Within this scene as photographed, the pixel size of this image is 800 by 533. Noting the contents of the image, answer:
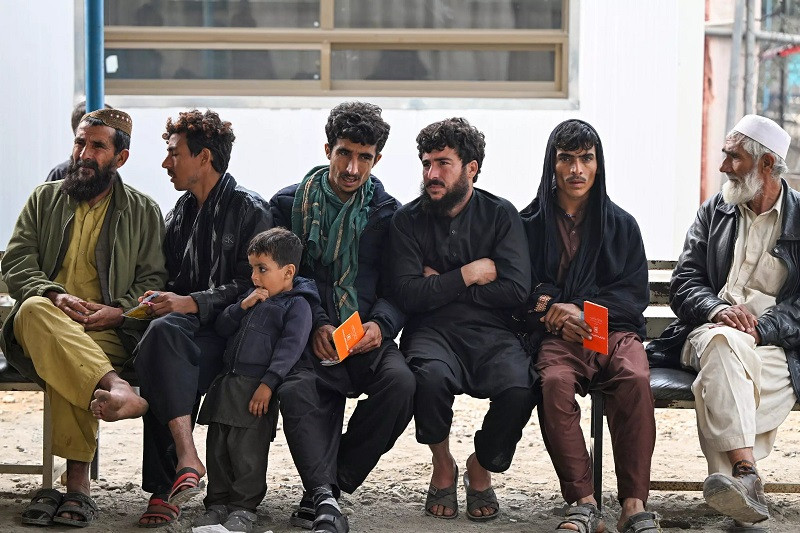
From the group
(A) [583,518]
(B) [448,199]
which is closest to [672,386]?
(A) [583,518]

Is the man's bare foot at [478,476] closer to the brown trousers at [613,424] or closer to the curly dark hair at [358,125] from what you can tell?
the brown trousers at [613,424]

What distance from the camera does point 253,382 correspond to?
5.12 m

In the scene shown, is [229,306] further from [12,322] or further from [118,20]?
[118,20]

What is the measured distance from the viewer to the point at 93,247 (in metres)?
5.58

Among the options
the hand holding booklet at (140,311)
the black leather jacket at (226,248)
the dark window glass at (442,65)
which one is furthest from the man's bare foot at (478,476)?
the dark window glass at (442,65)

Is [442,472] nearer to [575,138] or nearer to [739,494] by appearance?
[739,494]

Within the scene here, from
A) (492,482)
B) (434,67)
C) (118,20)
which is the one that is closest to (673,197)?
(434,67)

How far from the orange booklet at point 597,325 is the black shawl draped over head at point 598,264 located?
26 cm

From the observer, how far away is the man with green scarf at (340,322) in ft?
16.7

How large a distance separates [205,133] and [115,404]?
4.57 ft

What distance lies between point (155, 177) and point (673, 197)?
3.78 meters

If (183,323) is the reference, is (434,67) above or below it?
above

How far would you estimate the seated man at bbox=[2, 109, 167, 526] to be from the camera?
5121 mm

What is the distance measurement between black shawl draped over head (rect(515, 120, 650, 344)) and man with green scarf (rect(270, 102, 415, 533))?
27.1 inches
